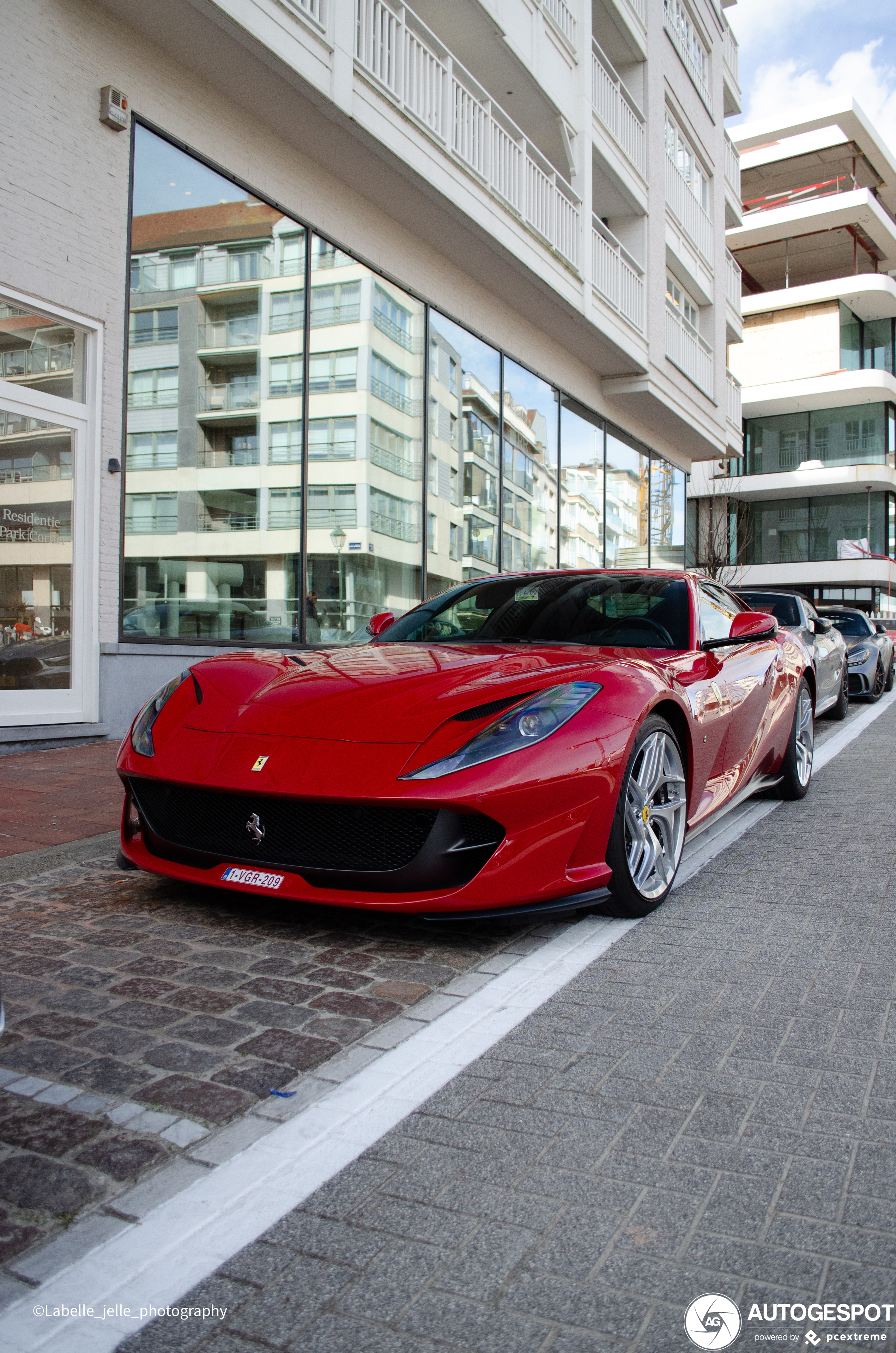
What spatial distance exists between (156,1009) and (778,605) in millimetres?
8371

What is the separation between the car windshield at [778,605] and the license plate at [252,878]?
697 cm

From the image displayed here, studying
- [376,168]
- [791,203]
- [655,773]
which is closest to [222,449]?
[376,168]

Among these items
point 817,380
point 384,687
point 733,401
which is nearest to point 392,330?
point 384,687

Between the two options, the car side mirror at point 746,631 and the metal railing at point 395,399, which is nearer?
the car side mirror at point 746,631

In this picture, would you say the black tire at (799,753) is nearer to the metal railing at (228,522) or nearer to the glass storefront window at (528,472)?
the metal railing at (228,522)

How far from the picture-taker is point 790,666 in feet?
19.3

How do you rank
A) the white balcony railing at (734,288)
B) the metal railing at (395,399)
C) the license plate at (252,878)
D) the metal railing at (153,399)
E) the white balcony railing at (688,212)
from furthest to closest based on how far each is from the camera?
the white balcony railing at (734,288) < the white balcony railing at (688,212) < the metal railing at (395,399) < the metal railing at (153,399) < the license plate at (252,878)

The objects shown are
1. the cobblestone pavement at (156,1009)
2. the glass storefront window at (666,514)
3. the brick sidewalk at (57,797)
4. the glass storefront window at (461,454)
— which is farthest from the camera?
the glass storefront window at (666,514)

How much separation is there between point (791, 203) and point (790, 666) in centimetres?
4188

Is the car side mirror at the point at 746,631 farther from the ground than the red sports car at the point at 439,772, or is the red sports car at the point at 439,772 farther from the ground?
the car side mirror at the point at 746,631

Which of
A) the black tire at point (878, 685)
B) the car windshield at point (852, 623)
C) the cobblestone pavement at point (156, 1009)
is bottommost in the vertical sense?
the cobblestone pavement at point (156, 1009)

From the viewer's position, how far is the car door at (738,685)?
461cm

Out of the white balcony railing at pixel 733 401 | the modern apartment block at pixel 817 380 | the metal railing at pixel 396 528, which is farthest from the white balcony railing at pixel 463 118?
the modern apartment block at pixel 817 380

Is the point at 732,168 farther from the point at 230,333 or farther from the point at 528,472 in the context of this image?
the point at 230,333
